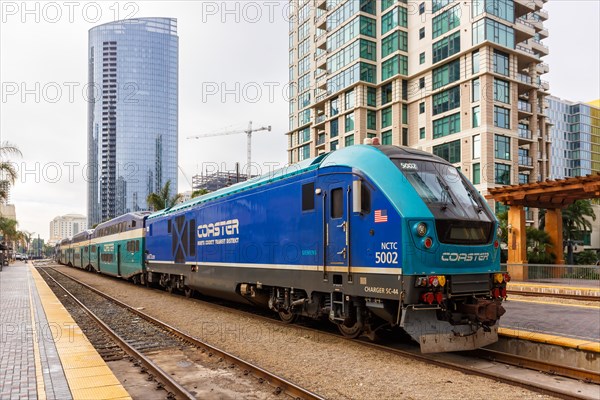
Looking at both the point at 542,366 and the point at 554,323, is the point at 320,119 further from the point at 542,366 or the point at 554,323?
the point at 542,366

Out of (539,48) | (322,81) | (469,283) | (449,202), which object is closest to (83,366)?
(469,283)

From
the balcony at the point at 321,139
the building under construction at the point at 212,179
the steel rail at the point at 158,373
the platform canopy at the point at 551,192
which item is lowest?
the steel rail at the point at 158,373

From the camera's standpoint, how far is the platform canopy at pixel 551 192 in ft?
73.7

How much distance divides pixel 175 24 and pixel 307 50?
44361mm

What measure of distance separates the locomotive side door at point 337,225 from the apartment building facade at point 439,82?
39.8 meters

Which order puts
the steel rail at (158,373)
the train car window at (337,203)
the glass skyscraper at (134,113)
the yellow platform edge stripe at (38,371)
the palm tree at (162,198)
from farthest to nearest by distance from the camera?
the glass skyscraper at (134,113)
the palm tree at (162,198)
the train car window at (337,203)
the steel rail at (158,373)
the yellow platform edge stripe at (38,371)

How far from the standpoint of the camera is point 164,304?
17.0m

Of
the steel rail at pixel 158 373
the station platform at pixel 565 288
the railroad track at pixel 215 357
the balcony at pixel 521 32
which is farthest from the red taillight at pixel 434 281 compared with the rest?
the balcony at pixel 521 32

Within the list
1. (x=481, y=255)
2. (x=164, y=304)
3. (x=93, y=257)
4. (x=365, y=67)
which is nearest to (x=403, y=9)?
(x=365, y=67)

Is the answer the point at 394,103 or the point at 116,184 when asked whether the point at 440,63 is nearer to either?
the point at 394,103

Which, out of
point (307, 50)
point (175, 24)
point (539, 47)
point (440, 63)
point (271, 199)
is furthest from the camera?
point (175, 24)

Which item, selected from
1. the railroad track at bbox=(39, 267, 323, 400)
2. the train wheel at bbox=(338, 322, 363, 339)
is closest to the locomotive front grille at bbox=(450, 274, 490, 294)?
the train wheel at bbox=(338, 322, 363, 339)

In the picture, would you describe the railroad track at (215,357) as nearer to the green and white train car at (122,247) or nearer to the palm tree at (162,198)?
the green and white train car at (122,247)

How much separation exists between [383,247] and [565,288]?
1543 centimetres
